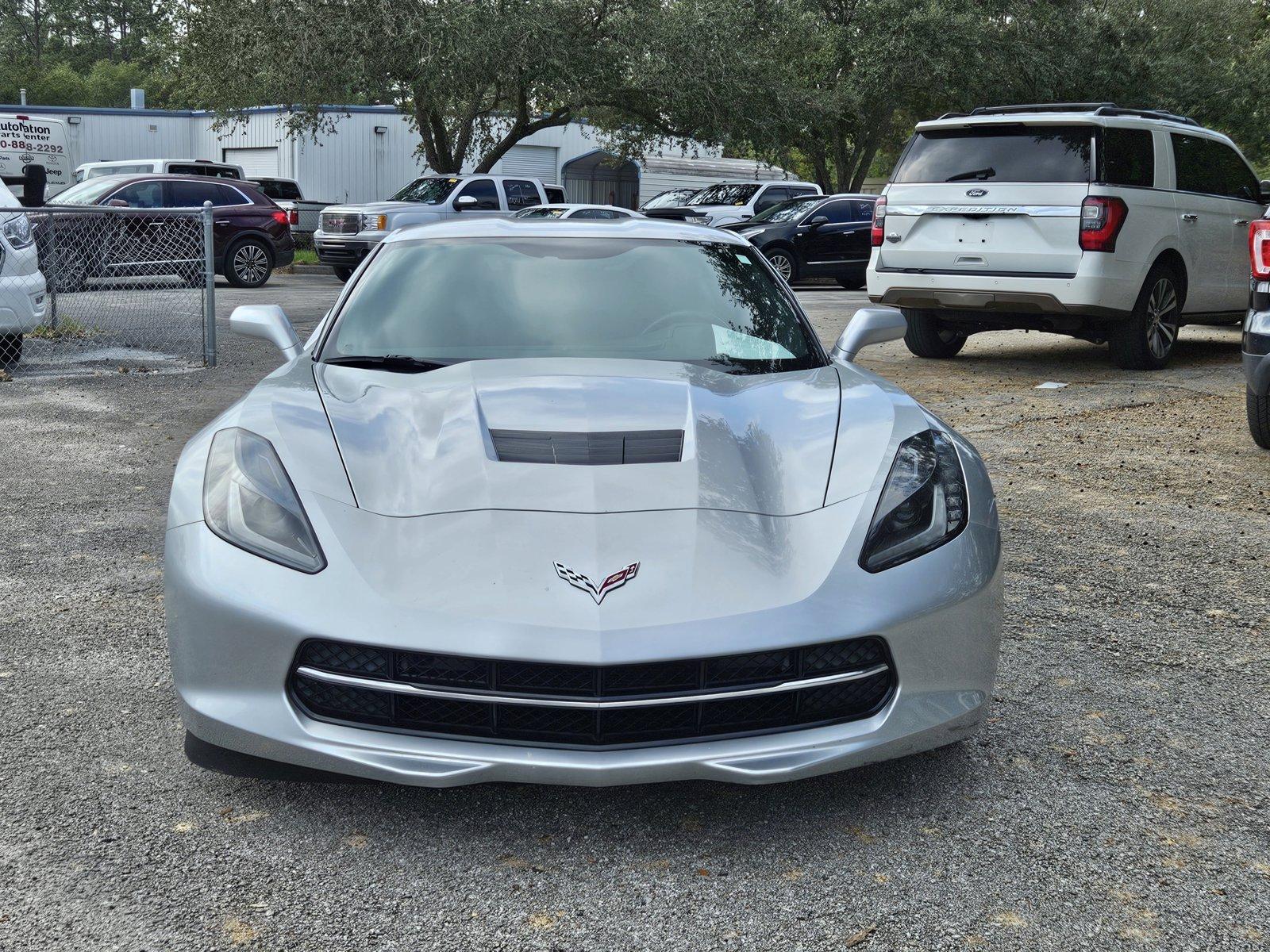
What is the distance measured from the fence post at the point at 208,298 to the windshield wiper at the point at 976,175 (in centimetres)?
574

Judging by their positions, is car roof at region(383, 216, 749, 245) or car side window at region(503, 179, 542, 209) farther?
car side window at region(503, 179, 542, 209)

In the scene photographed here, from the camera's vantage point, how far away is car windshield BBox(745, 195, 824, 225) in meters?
22.9

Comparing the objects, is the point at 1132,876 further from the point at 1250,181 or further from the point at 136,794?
the point at 1250,181

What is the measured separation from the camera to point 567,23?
26344 mm

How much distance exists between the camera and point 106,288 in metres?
10.4

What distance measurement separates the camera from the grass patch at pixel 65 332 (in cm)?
1115

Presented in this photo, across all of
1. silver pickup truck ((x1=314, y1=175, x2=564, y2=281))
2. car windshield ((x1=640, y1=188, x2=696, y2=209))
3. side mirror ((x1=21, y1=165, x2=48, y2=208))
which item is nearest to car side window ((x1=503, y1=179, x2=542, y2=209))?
silver pickup truck ((x1=314, y1=175, x2=564, y2=281))

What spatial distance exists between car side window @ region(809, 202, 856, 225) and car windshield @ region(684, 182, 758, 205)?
282 centimetres

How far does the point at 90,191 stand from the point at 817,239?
11.6m

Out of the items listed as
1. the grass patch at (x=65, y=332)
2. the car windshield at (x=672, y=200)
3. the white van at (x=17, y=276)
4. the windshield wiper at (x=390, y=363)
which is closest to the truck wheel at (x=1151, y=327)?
the windshield wiper at (x=390, y=363)

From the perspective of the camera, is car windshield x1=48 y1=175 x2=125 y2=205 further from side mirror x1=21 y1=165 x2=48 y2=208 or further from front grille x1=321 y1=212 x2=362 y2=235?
front grille x1=321 y1=212 x2=362 y2=235

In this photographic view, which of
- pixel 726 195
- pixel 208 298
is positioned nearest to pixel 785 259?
pixel 726 195

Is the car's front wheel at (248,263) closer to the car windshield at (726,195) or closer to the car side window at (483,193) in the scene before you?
the car side window at (483,193)

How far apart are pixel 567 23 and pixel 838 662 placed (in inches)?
1002
